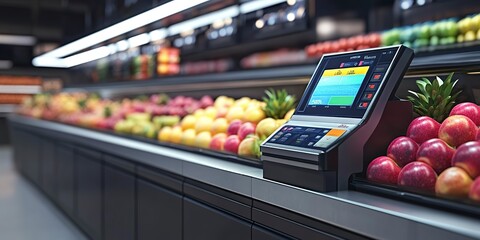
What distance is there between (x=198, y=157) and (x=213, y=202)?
1.31 ft

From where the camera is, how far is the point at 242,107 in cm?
325

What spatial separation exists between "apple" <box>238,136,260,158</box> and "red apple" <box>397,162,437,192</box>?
0.88m

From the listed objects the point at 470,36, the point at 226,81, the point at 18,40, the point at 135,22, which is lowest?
the point at 226,81

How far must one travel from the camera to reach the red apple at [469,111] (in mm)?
1654

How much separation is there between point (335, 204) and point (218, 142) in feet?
4.38

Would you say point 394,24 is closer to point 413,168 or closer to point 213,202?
point 213,202

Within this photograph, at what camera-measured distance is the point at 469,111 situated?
167 cm

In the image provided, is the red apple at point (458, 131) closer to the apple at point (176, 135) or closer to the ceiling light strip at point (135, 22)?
the apple at point (176, 135)

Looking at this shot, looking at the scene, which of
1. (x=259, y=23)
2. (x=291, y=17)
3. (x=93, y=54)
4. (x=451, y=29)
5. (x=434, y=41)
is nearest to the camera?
(x=451, y=29)

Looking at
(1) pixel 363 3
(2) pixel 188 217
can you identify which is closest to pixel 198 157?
(2) pixel 188 217

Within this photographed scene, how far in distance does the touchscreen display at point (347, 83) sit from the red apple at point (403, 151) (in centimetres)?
16

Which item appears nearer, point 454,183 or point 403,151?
point 454,183

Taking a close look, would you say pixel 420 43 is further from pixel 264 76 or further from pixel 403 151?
pixel 403 151

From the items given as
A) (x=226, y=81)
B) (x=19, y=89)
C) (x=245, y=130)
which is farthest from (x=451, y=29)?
(x=19, y=89)
